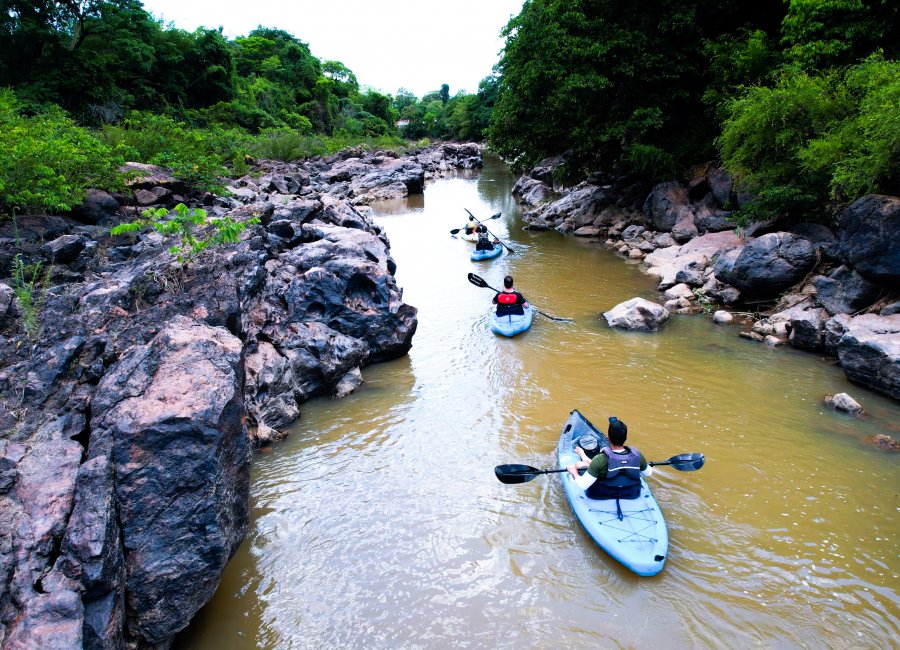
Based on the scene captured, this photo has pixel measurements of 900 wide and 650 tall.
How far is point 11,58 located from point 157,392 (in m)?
24.2

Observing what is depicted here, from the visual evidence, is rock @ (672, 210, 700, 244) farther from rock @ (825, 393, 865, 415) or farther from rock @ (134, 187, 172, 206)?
rock @ (134, 187, 172, 206)

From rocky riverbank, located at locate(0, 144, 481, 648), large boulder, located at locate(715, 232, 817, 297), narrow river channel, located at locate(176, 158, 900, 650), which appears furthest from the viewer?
large boulder, located at locate(715, 232, 817, 297)

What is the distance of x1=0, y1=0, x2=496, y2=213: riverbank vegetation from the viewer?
8430mm

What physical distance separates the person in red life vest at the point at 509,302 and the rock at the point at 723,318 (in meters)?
3.92

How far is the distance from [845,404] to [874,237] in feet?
10.0

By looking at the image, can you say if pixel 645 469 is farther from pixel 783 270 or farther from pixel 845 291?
pixel 783 270

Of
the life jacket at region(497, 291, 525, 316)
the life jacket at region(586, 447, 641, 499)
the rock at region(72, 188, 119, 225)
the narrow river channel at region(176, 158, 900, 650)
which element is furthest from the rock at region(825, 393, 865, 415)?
the rock at region(72, 188, 119, 225)

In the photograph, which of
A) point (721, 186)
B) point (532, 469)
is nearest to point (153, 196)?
point (532, 469)

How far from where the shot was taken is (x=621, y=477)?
519 cm

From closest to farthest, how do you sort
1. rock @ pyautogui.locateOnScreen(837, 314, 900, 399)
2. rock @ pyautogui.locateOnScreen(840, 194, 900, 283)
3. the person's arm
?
the person's arm
rock @ pyautogui.locateOnScreen(837, 314, 900, 399)
rock @ pyautogui.locateOnScreen(840, 194, 900, 283)

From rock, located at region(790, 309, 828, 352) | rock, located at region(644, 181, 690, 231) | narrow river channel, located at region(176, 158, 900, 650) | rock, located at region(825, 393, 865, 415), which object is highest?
rock, located at region(644, 181, 690, 231)

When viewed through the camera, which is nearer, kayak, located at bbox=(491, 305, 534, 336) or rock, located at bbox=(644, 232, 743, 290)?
kayak, located at bbox=(491, 305, 534, 336)

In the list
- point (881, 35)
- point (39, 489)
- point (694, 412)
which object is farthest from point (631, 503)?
point (881, 35)

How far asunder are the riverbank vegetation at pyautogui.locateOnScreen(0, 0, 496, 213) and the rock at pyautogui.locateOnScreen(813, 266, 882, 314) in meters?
12.5
